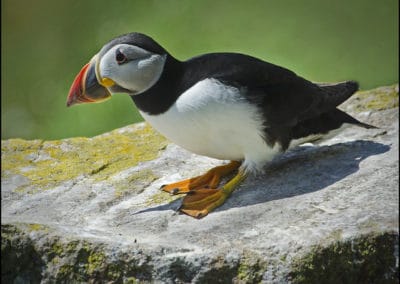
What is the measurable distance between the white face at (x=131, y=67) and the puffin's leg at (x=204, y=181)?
62 cm

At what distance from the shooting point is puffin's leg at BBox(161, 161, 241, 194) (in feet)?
15.6

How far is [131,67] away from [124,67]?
0.12 feet

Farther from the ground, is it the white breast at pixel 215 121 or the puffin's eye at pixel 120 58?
the puffin's eye at pixel 120 58

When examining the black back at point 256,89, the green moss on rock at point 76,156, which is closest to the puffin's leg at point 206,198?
the black back at point 256,89

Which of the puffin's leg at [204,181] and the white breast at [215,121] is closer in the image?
the white breast at [215,121]

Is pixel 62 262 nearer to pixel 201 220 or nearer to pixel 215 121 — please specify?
pixel 201 220

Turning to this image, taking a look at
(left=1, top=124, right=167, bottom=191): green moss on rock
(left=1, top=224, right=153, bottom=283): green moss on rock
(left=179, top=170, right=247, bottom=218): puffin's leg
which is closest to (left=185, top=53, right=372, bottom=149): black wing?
(left=179, top=170, right=247, bottom=218): puffin's leg

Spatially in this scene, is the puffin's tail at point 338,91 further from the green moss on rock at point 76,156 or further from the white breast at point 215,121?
the green moss on rock at point 76,156

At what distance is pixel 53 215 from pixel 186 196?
737mm

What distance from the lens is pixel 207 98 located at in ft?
14.5

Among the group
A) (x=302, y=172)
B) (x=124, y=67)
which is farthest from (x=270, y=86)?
(x=124, y=67)

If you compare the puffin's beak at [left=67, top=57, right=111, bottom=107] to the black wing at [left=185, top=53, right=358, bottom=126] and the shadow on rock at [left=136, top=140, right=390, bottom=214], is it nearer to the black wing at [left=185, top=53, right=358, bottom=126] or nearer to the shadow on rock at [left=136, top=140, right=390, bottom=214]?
the black wing at [left=185, top=53, right=358, bottom=126]

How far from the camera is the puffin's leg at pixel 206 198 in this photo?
441 centimetres

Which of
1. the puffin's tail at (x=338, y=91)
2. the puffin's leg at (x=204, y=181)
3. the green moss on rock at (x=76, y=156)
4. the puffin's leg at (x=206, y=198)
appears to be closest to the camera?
the puffin's leg at (x=206, y=198)
